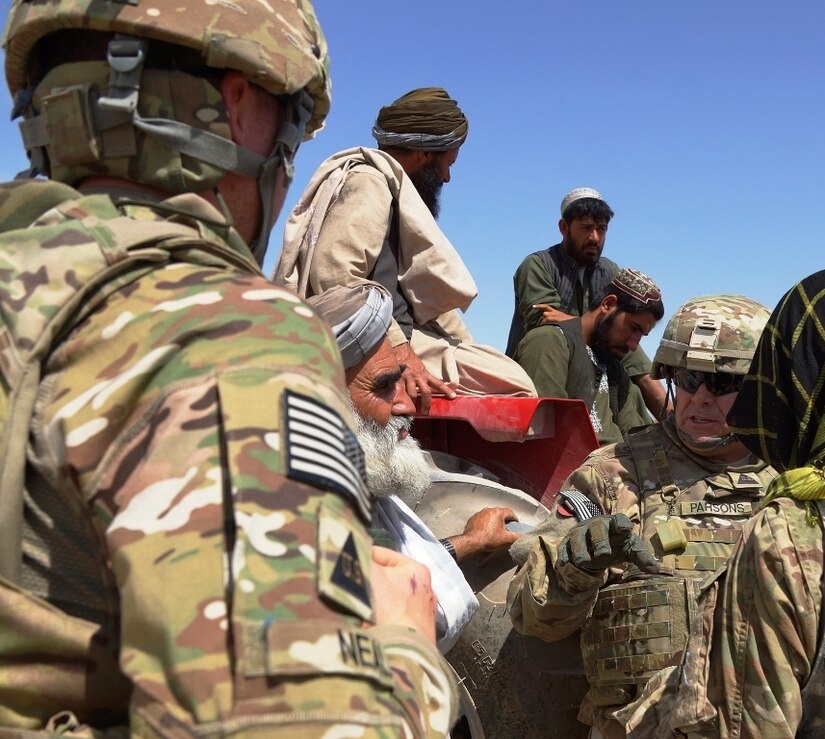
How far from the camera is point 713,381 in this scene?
4.55m

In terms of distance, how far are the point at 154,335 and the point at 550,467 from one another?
13.2 feet

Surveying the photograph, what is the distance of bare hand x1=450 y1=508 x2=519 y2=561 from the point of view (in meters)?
4.32

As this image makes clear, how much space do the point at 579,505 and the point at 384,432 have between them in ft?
3.01

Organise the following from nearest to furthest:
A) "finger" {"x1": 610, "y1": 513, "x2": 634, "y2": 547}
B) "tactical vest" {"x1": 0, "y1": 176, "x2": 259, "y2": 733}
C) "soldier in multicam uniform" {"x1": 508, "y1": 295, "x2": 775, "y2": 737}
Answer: "tactical vest" {"x1": 0, "y1": 176, "x2": 259, "y2": 733} < "finger" {"x1": 610, "y1": 513, "x2": 634, "y2": 547} < "soldier in multicam uniform" {"x1": 508, "y1": 295, "x2": 775, "y2": 737}

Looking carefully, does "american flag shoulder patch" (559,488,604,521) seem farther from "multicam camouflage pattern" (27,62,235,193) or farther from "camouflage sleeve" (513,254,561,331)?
"multicam camouflage pattern" (27,62,235,193)

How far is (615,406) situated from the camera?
704 cm

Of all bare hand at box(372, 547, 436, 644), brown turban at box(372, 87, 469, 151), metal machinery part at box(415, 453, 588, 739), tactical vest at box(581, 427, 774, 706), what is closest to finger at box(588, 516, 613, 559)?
tactical vest at box(581, 427, 774, 706)

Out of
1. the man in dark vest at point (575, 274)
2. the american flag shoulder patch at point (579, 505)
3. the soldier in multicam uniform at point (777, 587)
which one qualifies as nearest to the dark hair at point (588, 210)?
the man in dark vest at point (575, 274)

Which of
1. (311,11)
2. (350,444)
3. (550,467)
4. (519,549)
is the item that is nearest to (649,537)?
(519,549)

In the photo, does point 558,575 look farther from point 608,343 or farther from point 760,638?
point 608,343

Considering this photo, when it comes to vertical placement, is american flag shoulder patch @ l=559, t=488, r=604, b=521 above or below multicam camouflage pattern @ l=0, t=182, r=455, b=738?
below

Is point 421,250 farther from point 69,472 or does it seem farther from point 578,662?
point 69,472

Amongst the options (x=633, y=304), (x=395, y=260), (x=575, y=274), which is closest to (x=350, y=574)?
(x=395, y=260)

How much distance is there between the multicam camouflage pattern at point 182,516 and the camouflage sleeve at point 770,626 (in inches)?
60.1
